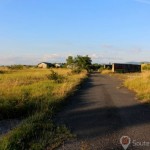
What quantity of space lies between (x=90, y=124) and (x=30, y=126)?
79.5 inches

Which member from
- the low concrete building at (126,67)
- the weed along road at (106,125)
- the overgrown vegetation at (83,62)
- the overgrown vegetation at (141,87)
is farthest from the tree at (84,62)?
the weed along road at (106,125)

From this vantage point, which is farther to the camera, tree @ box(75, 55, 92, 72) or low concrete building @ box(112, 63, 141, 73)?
tree @ box(75, 55, 92, 72)

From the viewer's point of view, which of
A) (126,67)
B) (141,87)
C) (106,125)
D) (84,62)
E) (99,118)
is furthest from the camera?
(84,62)

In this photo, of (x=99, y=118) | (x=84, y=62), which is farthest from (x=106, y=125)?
(x=84, y=62)

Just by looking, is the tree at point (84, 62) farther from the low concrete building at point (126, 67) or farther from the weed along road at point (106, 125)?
the weed along road at point (106, 125)

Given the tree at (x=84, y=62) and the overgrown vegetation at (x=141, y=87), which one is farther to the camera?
the tree at (x=84, y=62)

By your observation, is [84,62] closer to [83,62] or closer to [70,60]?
[83,62]

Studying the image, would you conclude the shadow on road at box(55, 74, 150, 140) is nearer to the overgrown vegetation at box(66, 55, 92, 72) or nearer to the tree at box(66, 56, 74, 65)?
the overgrown vegetation at box(66, 55, 92, 72)

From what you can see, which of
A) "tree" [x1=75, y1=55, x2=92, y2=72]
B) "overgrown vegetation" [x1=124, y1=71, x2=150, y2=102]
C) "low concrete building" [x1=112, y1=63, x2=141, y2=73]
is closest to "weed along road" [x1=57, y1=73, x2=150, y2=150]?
"overgrown vegetation" [x1=124, y1=71, x2=150, y2=102]

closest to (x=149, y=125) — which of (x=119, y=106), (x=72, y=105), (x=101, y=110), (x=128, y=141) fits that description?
(x=128, y=141)

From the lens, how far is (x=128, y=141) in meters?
8.17

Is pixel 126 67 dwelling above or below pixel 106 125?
below

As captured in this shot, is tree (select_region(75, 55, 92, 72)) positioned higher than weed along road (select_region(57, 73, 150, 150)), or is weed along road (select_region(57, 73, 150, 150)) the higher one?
tree (select_region(75, 55, 92, 72))

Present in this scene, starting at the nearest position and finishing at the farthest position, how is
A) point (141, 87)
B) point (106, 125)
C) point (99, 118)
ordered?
point (106, 125)
point (99, 118)
point (141, 87)
